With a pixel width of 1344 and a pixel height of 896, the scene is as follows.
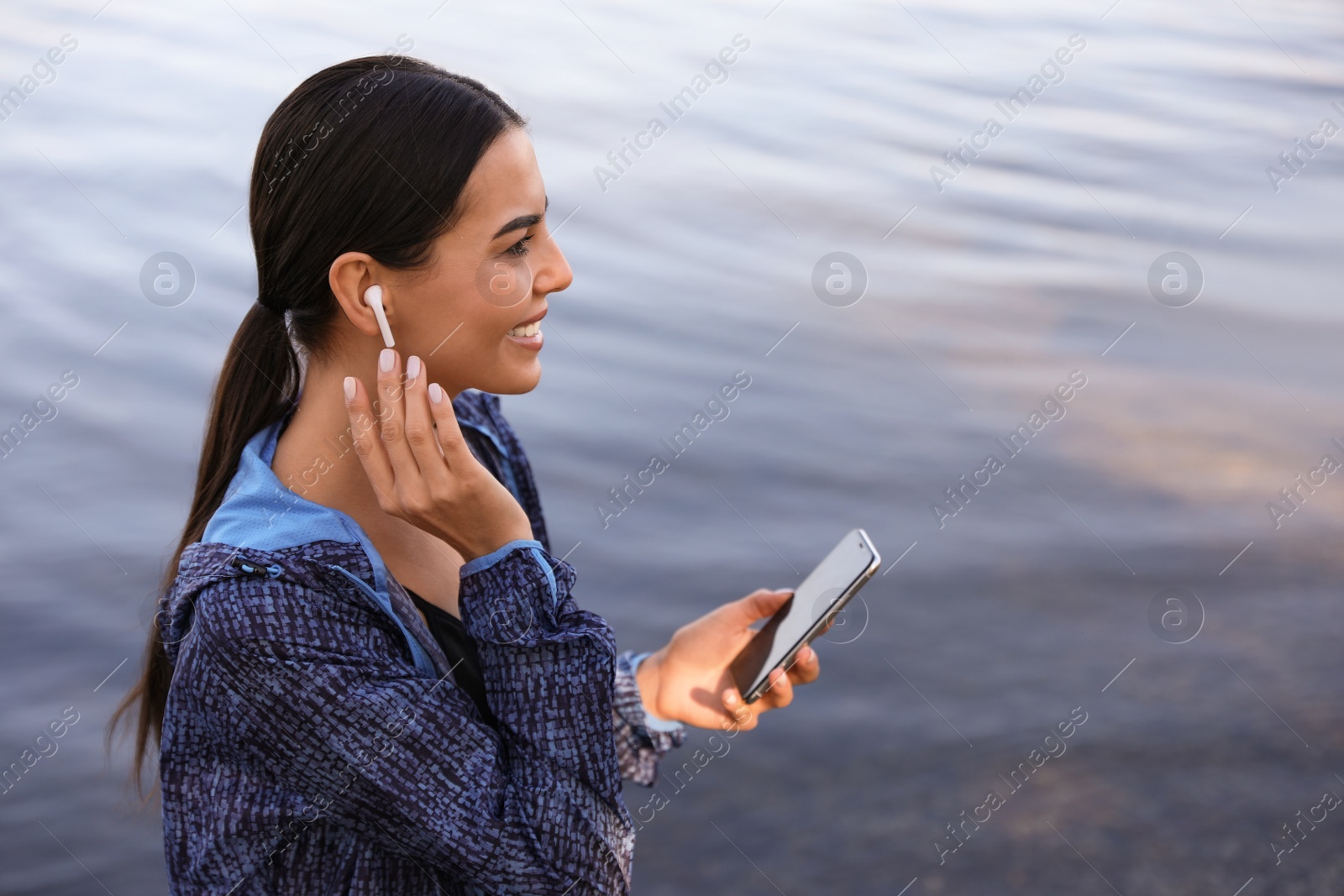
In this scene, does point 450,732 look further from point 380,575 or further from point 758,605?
point 758,605

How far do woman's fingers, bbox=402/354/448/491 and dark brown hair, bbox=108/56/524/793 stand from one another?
0.59 feet

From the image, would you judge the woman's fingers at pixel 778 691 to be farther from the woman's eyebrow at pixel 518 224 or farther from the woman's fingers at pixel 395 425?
the woman's eyebrow at pixel 518 224

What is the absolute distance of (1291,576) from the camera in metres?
3.71

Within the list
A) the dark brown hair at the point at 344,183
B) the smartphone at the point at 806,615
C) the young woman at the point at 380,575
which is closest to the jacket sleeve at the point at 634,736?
the smartphone at the point at 806,615

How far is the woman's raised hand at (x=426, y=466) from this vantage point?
1.52 metres

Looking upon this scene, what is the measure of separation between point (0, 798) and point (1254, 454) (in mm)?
3868

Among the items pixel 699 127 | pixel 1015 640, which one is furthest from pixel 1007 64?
pixel 1015 640

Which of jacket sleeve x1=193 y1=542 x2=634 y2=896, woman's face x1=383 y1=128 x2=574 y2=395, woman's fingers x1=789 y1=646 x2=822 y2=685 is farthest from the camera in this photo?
woman's fingers x1=789 y1=646 x2=822 y2=685

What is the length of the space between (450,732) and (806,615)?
0.60 meters

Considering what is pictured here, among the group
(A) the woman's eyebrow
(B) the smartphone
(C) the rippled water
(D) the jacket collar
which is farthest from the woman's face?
(C) the rippled water

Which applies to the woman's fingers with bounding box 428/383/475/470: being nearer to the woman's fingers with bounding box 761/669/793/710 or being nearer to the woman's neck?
the woman's neck

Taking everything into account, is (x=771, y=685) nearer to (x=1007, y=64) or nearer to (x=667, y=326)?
(x=667, y=326)

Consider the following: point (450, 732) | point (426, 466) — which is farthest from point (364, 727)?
point (426, 466)

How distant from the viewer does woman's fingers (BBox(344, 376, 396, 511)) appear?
155cm
